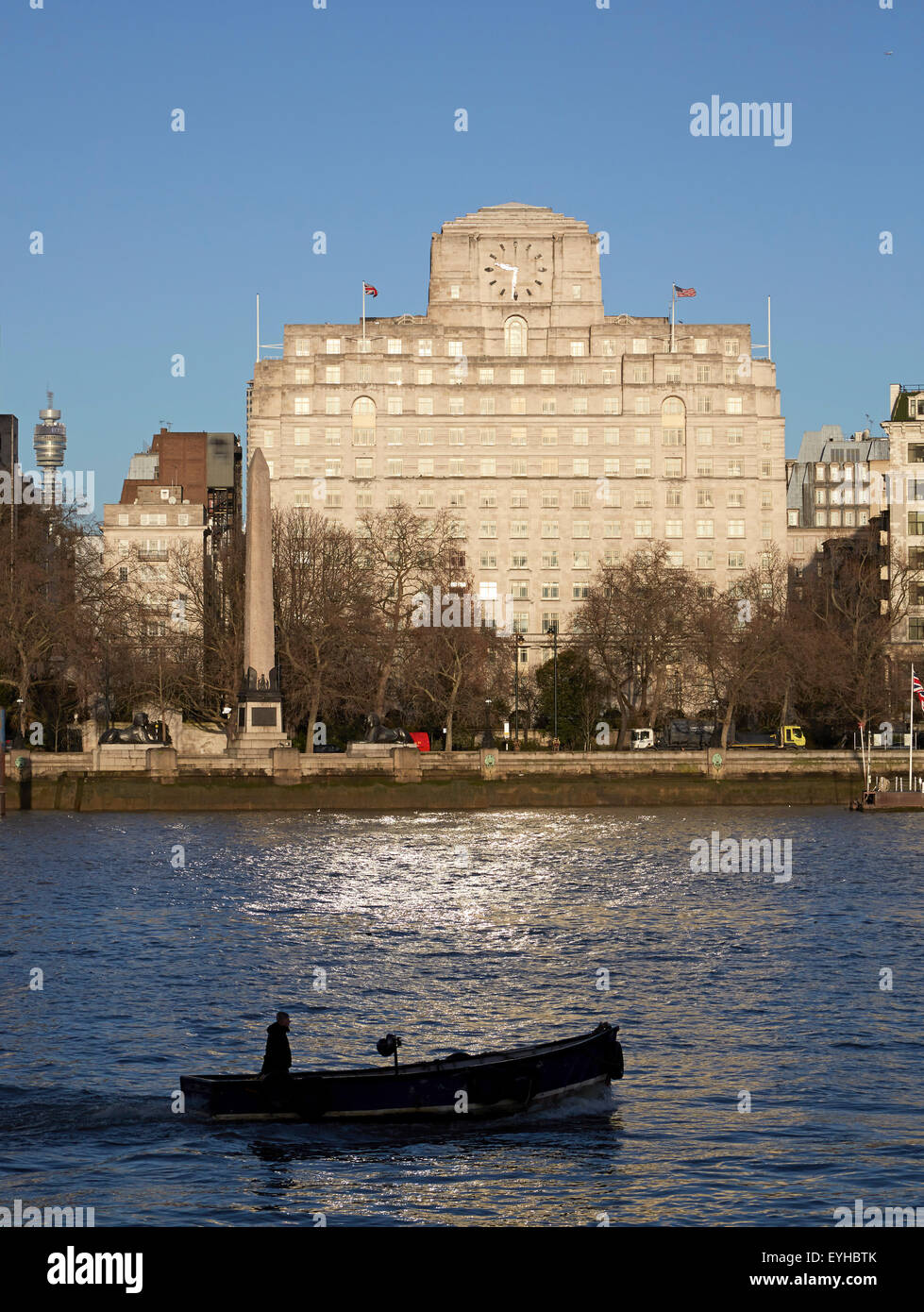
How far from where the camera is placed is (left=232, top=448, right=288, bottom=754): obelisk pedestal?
86875 millimetres

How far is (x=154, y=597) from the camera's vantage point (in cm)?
14688

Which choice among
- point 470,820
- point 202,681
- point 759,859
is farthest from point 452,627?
point 759,859

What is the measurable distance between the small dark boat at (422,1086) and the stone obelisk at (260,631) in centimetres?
5989

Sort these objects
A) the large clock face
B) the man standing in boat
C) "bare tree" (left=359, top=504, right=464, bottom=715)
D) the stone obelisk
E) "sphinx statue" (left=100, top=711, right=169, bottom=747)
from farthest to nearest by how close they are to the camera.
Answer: the large clock face < "bare tree" (left=359, top=504, right=464, bottom=715) < "sphinx statue" (left=100, top=711, right=169, bottom=747) < the stone obelisk < the man standing in boat

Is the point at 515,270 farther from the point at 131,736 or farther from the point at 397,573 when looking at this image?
the point at 131,736

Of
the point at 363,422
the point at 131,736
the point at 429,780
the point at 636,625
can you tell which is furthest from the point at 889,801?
the point at 363,422

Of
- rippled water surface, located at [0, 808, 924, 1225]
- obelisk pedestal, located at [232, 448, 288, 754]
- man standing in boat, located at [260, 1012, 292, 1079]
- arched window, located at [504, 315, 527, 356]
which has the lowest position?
rippled water surface, located at [0, 808, 924, 1225]

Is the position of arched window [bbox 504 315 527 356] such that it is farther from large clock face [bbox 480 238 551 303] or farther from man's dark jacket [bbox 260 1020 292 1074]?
man's dark jacket [bbox 260 1020 292 1074]

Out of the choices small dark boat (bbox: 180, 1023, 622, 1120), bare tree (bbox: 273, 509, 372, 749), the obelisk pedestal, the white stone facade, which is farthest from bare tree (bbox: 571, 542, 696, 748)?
small dark boat (bbox: 180, 1023, 622, 1120)

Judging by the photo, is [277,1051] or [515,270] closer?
[277,1051]

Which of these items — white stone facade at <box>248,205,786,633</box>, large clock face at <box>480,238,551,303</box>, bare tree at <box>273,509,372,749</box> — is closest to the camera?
bare tree at <box>273,509,372,749</box>

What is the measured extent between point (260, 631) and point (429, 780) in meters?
12.9

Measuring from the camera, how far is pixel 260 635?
87.9 metres
